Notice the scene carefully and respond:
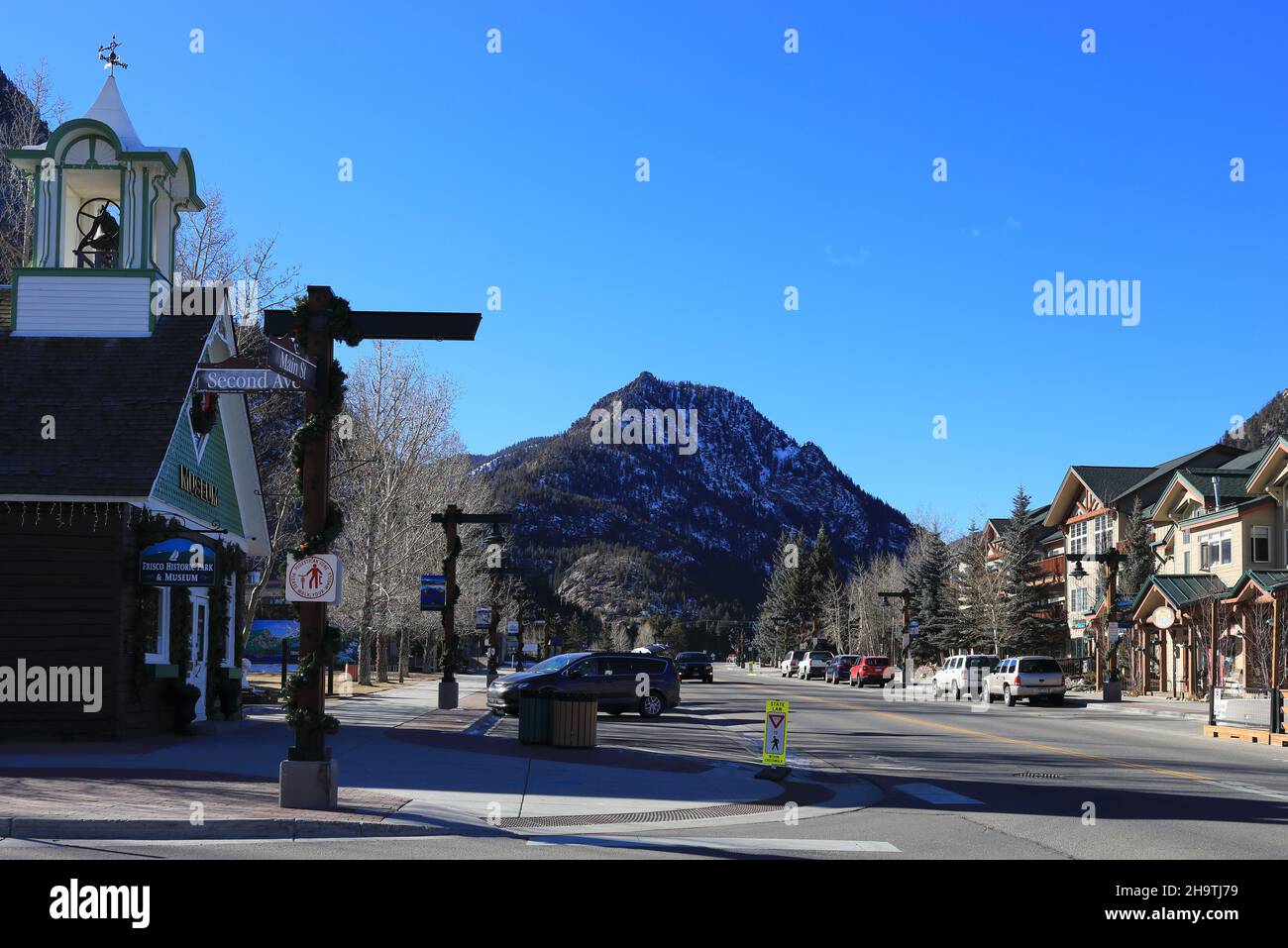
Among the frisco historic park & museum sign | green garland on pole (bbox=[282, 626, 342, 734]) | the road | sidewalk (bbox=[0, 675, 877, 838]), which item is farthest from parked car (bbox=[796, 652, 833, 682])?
green garland on pole (bbox=[282, 626, 342, 734])

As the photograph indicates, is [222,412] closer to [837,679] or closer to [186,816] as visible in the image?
[186,816]

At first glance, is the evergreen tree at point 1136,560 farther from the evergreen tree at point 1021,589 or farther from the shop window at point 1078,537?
the shop window at point 1078,537

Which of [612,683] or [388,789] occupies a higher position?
[388,789]

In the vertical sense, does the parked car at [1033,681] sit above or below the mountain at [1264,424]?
below

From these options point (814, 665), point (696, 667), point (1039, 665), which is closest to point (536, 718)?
point (1039, 665)

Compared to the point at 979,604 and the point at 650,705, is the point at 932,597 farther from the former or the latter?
the point at 650,705

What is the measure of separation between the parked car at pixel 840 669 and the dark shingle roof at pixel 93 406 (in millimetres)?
49543

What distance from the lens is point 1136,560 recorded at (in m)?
60.2

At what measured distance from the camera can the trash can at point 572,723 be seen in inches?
771

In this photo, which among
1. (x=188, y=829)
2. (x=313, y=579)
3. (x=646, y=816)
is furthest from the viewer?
(x=646, y=816)

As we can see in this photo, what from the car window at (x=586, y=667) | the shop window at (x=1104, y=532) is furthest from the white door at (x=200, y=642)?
the shop window at (x=1104, y=532)

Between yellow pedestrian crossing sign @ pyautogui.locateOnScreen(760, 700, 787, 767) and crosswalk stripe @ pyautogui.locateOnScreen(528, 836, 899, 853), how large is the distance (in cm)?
494

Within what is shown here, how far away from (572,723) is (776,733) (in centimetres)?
431
